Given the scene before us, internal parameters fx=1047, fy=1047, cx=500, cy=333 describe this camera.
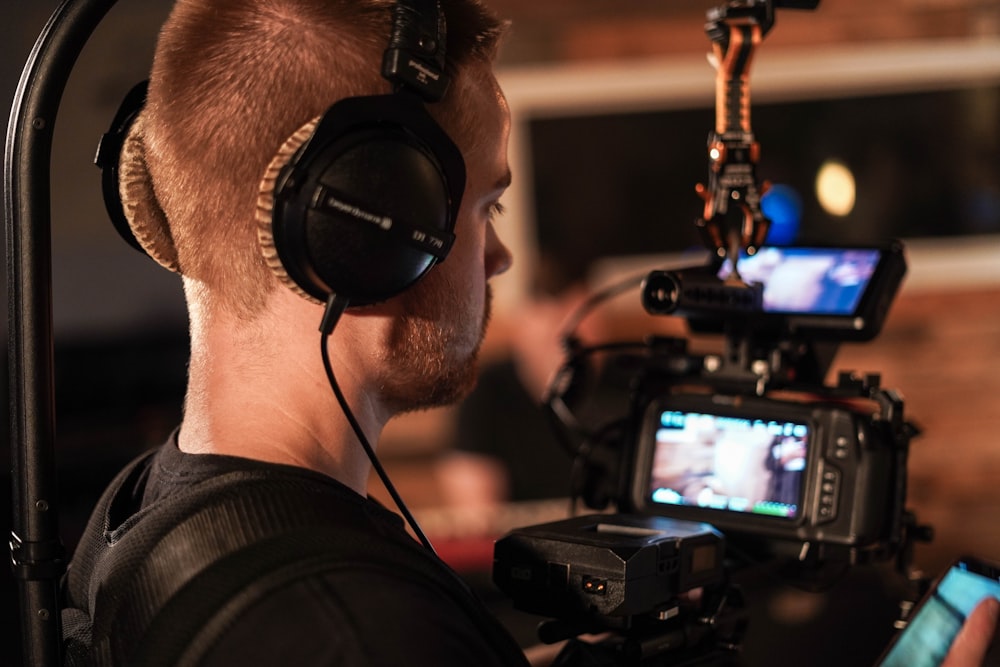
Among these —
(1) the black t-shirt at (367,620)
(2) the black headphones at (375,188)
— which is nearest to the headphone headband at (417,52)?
(2) the black headphones at (375,188)

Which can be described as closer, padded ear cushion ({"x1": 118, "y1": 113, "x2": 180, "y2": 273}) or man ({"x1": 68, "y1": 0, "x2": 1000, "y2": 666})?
man ({"x1": 68, "y1": 0, "x2": 1000, "y2": 666})

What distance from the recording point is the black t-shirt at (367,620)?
71 cm

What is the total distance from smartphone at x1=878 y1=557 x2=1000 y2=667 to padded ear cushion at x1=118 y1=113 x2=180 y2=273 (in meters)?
0.75

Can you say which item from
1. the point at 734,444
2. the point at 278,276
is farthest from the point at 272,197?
the point at 734,444

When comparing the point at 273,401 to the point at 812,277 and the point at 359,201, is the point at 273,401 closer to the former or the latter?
the point at 359,201

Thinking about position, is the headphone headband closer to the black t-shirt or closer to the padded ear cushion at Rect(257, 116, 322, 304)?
the padded ear cushion at Rect(257, 116, 322, 304)

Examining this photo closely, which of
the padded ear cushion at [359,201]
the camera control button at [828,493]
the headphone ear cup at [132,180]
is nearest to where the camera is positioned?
the padded ear cushion at [359,201]

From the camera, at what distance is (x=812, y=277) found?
4.26 feet

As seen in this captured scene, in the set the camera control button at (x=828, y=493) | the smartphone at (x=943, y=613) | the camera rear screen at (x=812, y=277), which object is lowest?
the smartphone at (x=943, y=613)

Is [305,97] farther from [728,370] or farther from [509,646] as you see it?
[728,370]

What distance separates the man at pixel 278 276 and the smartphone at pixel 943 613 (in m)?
0.36

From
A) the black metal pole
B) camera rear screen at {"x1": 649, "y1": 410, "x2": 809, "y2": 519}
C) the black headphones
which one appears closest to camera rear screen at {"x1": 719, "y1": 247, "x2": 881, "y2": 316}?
camera rear screen at {"x1": 649, "y1": 410, "x2": 809, "y2": 519}

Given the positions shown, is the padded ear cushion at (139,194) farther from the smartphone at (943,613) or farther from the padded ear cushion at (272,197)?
the smartphone at (943,613)

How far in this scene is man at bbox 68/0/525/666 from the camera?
0.88 m
